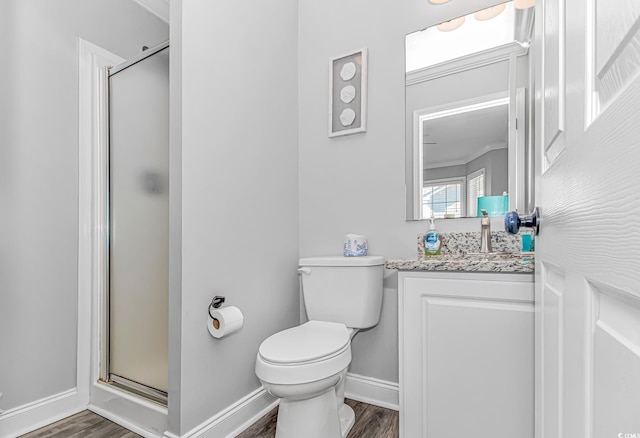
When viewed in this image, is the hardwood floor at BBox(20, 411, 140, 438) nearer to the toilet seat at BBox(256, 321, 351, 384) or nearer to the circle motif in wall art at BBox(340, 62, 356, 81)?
the toilet seat at BBox(256, 321, 351, 384)

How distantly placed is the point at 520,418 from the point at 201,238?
1.33 m

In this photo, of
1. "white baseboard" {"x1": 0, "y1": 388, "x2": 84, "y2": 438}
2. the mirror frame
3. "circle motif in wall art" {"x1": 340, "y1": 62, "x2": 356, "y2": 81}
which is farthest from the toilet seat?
"circle motif in wall art" {"x1": 340, "y1": 62, "x2": 356, "y2": 81}

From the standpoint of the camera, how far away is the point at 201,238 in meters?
1.51

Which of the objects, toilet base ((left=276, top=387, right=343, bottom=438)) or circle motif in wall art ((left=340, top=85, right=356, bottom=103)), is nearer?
toilet base ((left=276, top=387, right=343, bottom=438))

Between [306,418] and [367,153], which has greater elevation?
[367,153]

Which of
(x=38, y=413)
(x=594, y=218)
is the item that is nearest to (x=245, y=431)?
(x=38, y=413)

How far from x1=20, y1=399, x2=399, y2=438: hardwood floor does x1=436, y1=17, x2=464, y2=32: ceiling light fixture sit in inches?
80.5

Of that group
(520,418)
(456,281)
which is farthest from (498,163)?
(520,418)

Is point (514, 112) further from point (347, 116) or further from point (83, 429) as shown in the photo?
point (83, 429)

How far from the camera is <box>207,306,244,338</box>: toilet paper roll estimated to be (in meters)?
1.46

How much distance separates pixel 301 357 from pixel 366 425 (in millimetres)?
683

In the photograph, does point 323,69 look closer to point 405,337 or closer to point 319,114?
point 319,114

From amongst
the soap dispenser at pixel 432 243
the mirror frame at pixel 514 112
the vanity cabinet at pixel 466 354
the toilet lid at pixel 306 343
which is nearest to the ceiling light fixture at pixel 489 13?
the mirror frame at pixel 514 112

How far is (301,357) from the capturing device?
4.28ft
